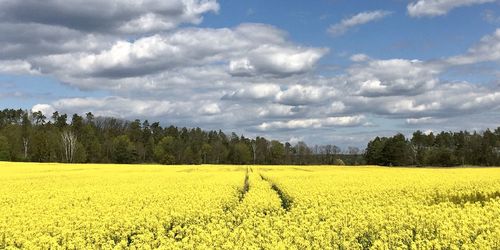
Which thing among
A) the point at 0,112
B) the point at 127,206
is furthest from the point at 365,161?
the point at 127,206

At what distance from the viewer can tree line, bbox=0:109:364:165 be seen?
112 m

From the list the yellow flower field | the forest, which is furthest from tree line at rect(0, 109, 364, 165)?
the yellow flower field

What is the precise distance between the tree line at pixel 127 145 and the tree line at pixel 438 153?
10384 mm

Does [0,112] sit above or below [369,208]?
above

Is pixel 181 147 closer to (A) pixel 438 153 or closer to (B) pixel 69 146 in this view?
(B) pixel 69 146

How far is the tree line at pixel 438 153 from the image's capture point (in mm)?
119312

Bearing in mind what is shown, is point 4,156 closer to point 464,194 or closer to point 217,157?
point 217,157

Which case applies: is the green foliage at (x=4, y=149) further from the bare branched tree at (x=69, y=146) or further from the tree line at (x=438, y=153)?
the tree line at (x=438, y=153)

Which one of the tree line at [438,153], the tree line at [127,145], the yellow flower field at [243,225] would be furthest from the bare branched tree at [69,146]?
the yellow flower field at [243,225]

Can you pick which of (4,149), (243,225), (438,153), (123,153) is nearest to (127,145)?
(123,153)

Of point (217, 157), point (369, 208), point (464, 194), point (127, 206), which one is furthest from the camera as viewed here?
point (217, 157)

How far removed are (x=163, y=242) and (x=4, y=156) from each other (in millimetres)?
97619

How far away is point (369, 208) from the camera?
1605 centimetres

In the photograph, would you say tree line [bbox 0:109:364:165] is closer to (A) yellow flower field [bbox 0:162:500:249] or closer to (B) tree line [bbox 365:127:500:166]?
(B) tree line [bbox 365:127:500:166]
